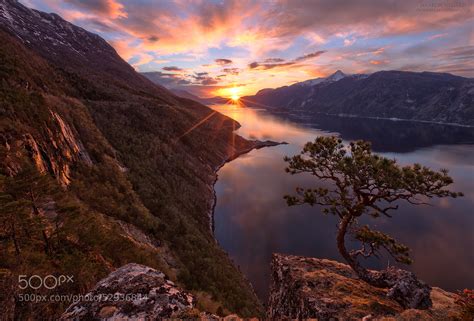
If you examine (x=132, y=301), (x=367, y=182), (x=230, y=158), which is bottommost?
(x=230, y=158)

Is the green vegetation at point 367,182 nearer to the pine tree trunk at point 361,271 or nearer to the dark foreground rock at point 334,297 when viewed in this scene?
the pine tree trunk at point 361,271

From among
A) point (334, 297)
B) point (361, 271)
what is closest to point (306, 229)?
point (361, 271)

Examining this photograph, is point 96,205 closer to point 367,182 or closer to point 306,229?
point 367,182

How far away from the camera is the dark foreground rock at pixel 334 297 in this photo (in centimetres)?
1141

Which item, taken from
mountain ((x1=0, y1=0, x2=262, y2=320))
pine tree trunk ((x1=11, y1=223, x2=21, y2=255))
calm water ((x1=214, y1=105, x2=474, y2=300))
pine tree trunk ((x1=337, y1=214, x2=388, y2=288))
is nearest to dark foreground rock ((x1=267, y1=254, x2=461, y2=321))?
pine tree trunk ((x1=337, y1=214, x2=388, y2=288))

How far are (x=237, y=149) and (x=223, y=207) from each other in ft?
182

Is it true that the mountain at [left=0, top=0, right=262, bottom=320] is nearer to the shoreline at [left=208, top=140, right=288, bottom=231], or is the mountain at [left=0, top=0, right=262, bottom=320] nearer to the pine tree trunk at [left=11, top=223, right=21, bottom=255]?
the pine tree trunk at [left=11, top=223, right=21, bottom=255]

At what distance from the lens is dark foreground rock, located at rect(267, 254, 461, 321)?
449 inches

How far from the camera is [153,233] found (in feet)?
85.5

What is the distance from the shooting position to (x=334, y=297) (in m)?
12.8

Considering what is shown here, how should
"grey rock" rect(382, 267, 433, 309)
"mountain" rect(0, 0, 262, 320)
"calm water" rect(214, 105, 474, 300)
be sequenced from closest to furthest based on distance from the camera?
"mountain" rect(0, 0, 262, 320) → "grey rock" rect(382, 267, 433, 309) → "calm water" rect(214, 105, 474, 300)

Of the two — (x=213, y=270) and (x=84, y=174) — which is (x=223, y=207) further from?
(x=84, y=174)

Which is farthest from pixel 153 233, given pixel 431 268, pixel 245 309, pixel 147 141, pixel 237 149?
pixel 237 149

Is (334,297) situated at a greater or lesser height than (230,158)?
greater
